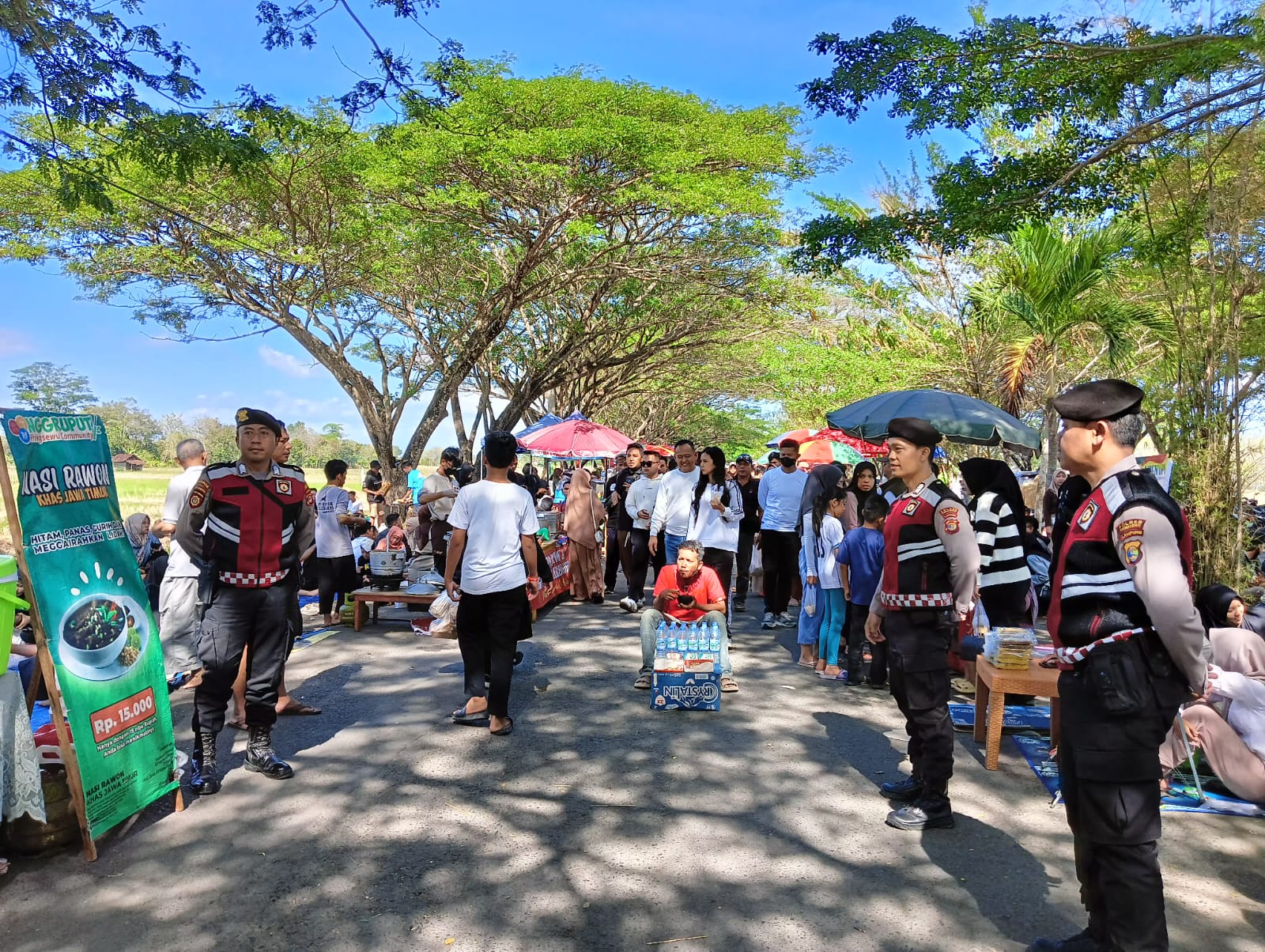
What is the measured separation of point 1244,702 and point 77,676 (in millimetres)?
5553

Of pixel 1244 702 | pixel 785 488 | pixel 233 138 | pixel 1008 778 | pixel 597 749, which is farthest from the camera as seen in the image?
pixel 785 488

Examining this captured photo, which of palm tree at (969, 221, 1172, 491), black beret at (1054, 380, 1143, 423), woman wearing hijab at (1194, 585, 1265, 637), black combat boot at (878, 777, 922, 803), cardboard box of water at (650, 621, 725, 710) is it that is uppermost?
palm tree at (969, 221, 1172, 491)

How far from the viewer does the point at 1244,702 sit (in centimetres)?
438

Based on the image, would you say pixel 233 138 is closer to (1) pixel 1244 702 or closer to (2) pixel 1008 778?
(2) pixel 1008 778

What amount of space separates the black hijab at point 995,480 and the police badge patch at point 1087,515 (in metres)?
3.18

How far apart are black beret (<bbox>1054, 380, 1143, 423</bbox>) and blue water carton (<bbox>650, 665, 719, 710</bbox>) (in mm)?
3534

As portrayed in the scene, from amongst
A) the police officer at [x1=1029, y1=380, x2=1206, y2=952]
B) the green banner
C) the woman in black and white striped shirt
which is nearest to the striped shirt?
the woman in black and white striped shirt

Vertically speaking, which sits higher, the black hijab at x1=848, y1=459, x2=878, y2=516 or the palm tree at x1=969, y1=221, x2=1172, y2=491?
the palm tree at x1=969, y1=221, x2=1172, y2=491

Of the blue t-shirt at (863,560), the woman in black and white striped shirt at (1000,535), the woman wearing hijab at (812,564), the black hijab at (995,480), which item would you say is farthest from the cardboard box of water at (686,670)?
the black hijab at (995,480)

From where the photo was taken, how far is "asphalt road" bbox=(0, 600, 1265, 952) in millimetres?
3180

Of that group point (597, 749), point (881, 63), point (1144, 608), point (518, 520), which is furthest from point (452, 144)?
point (1144, 608)

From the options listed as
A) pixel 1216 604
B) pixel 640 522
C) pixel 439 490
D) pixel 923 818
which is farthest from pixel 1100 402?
pixel 439 490

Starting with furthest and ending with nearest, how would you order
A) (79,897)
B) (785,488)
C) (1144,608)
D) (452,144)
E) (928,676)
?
1. (452,144)
2. (785,488)
3. (928,676)
4. (79,897)
5. (1144,608)

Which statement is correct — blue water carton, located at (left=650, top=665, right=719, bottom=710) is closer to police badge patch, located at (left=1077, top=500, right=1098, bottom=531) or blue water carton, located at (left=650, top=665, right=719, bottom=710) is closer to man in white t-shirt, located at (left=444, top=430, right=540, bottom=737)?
man in white t-shirt, located at (left=444, top=430, right=540, bottom=737)
